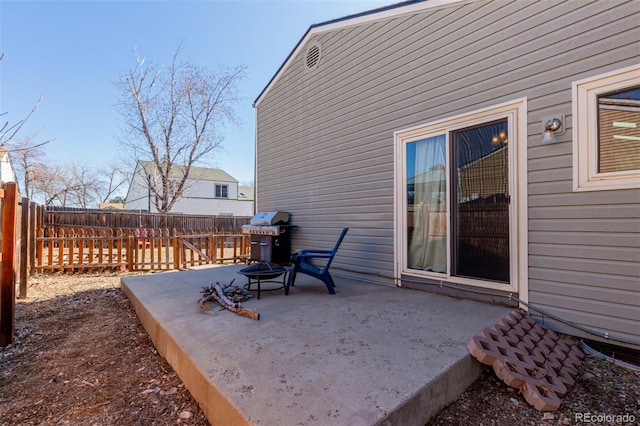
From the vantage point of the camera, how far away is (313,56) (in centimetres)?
577

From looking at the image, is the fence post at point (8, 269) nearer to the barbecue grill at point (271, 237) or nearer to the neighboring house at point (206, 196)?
the barbecue grill at point (271, 237)

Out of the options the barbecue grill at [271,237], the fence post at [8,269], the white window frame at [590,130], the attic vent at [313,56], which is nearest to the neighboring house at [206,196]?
the barbecue grill at [271,237]

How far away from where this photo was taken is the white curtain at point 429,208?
12.0 ft

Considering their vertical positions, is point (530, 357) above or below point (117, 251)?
below

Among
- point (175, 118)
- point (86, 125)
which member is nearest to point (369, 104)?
point (175, 118)

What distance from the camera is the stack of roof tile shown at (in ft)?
5.99

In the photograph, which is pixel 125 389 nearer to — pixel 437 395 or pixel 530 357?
pixel 437 395

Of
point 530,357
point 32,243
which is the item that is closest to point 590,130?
point 530,357

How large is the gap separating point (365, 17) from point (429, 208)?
3272mm

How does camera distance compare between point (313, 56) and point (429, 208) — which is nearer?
point (429, 208)

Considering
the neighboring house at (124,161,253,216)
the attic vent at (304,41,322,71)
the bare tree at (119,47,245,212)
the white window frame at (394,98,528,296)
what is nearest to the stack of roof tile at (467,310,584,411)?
the white window frame at (394,98,528,296)

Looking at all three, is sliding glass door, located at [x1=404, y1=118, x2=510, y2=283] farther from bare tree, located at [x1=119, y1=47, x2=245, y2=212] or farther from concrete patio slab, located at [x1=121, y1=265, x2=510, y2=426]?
bare tree, located at [x1=119, y1=47, x2=245, y2=212]

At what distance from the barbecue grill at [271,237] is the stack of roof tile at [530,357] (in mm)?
4314

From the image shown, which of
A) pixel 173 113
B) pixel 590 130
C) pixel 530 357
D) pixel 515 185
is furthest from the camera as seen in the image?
pixel 173 113
